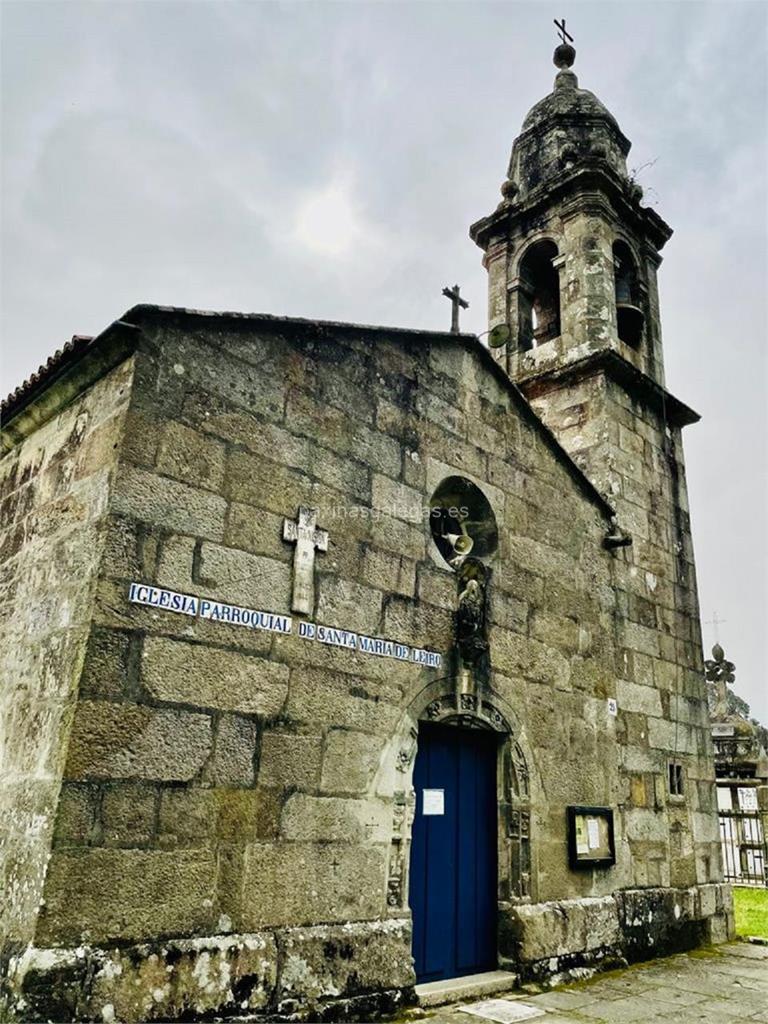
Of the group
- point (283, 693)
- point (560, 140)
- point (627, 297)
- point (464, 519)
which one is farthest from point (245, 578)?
point (560, 140)

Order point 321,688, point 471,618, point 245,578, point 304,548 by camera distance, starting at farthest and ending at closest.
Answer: point 471,618 → point 304,548 → point 321,688 → point 245,578

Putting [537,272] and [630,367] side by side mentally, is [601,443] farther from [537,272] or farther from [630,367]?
[537,272]

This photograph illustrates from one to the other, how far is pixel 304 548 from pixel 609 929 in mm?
4234

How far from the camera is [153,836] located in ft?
12.7

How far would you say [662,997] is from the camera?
5.41 meters

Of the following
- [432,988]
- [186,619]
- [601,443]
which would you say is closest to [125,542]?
[186,619]

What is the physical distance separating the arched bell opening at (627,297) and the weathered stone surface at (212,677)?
267 inches

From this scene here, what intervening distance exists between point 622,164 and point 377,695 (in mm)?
8706

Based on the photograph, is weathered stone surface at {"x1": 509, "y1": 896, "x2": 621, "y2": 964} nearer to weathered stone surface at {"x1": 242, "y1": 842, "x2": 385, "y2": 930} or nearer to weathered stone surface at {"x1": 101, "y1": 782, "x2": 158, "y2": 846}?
weathered stone surface at {"x1": 242, "y1": 842, "x2": 385, "y2": 930}

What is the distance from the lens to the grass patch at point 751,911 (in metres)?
8.57

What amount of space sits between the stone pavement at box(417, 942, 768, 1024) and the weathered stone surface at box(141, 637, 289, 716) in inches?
86.5

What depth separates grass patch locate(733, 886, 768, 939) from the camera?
8570mm

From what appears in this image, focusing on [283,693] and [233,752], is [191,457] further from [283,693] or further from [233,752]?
[233,752]

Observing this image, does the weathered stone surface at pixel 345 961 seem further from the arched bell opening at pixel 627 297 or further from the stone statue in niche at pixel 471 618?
the arched bell opening at pixel 627 297
